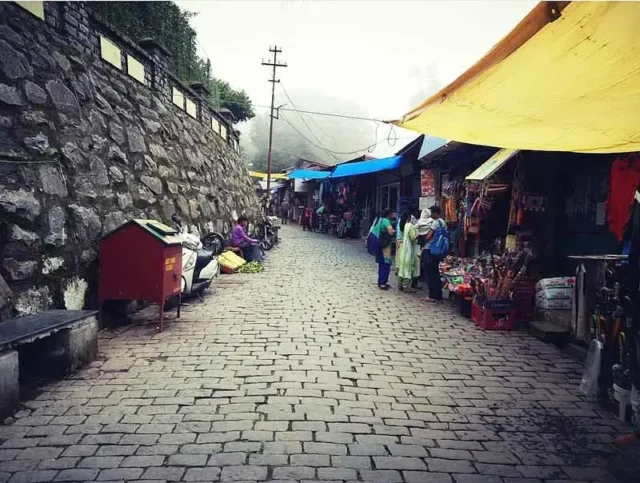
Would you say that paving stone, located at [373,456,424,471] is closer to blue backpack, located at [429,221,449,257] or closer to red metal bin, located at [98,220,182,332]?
red metal bin, located at [98,220,182,332]

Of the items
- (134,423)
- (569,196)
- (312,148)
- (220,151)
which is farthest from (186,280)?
(312,148)

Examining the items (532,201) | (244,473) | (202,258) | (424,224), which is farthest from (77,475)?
(424,224)

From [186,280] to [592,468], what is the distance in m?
5.72

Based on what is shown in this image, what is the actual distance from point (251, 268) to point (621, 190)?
8158 millimetres

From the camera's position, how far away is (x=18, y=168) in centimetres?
460

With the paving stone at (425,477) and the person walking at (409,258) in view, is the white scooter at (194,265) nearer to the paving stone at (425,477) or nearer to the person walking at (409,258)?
the person walking at (409,258)

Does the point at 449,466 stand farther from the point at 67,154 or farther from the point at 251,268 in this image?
the point at 251,268

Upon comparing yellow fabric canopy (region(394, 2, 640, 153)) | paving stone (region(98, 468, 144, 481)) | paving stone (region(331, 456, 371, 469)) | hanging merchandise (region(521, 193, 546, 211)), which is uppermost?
yellow fabric canopy (region(394, 2, 640, 153))

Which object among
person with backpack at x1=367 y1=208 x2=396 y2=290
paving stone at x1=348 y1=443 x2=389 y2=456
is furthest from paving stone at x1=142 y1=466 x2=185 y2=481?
person with backpack at x1=367 y1=208 x2=396 y2=290

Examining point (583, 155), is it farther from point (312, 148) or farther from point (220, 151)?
point (312, 148)

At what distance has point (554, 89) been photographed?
2.96 meters

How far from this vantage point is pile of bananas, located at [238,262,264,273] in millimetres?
10957

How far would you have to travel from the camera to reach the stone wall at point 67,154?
454 centimetres

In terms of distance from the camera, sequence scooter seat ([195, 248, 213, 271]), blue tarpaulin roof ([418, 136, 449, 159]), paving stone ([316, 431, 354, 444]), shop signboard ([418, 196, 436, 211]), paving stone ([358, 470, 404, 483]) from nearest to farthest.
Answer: paving stone ([358, 470, 404, 483]) < paving stone ([316, 431, 354, 444]) < scooter seat ([195, 248, 213, 271]) < blue tarpaulin roof ([418, 136, 449, 159]) < shop signboard ([418, 196, 436, 211])
